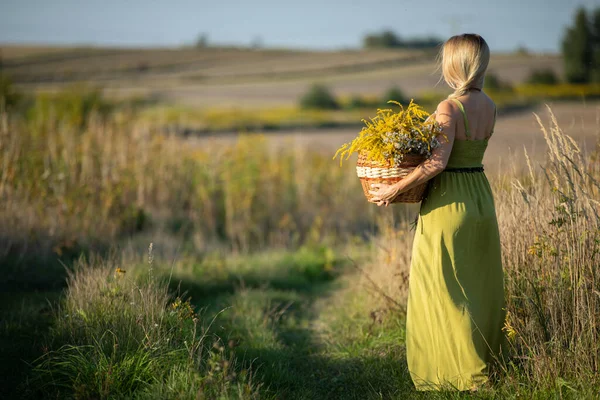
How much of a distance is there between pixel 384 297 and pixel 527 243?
157 cm

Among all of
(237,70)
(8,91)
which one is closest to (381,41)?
(237,70)

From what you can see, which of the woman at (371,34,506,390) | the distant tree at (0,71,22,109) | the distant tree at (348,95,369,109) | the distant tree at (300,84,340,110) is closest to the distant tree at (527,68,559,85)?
the distant tree at (348,95,369,109)

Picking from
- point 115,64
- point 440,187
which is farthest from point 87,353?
point 115,64

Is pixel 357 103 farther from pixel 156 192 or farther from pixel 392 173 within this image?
pixel 392 173

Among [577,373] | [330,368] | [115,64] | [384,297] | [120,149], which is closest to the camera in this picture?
[577,373]

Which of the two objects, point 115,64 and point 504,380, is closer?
point 504,380

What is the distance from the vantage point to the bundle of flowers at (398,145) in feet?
10.4

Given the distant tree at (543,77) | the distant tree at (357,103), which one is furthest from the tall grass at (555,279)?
the distant tree at (543,77)

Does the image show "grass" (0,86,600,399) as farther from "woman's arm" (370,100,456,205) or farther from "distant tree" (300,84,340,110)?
"distant tree" (300,84,340,110)

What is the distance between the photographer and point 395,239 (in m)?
5.34

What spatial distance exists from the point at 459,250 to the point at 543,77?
3249cm

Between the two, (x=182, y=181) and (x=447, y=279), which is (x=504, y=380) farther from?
(x=182, y=181)

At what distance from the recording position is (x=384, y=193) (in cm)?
332

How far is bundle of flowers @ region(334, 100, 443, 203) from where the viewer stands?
3162 mm
